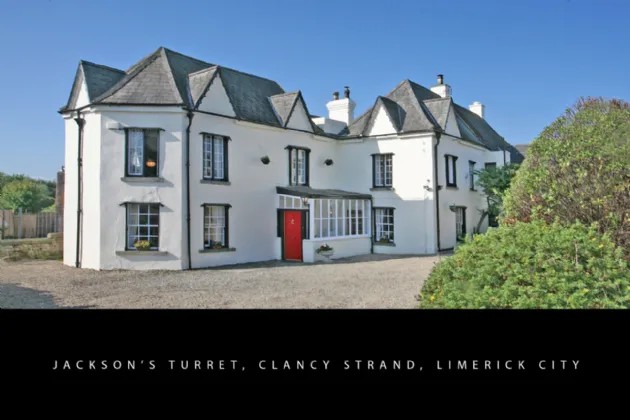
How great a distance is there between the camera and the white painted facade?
39.4 ft

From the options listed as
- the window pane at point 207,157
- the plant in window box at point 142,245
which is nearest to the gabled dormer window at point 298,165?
the window pane at point 207,157

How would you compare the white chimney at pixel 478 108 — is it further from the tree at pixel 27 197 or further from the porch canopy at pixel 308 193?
the tree at pixel 27 197

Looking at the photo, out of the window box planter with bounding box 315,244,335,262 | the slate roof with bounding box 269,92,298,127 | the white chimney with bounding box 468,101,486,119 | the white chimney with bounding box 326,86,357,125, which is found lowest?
the window box planter with bounding box 315,244,335,262

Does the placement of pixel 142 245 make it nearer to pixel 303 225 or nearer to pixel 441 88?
pixel 303 225

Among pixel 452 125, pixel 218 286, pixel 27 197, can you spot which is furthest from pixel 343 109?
pixel 27 197

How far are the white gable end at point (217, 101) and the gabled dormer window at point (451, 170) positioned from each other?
8.58 meters

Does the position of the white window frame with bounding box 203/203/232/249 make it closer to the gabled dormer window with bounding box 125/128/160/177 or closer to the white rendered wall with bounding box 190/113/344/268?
the white rendered wall with bounding box 190/113/344/268

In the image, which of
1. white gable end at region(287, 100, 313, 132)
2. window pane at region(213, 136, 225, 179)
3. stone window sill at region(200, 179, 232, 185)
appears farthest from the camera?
white gable end at region(287, 100, 313, 132)

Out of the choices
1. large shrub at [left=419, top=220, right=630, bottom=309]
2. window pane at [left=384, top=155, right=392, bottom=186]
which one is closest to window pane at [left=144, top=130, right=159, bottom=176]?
window pane at [left=384, top=155, right=392, bottom=186]

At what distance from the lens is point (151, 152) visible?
1217 centimetres

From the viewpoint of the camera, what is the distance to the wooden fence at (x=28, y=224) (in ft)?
37.6
